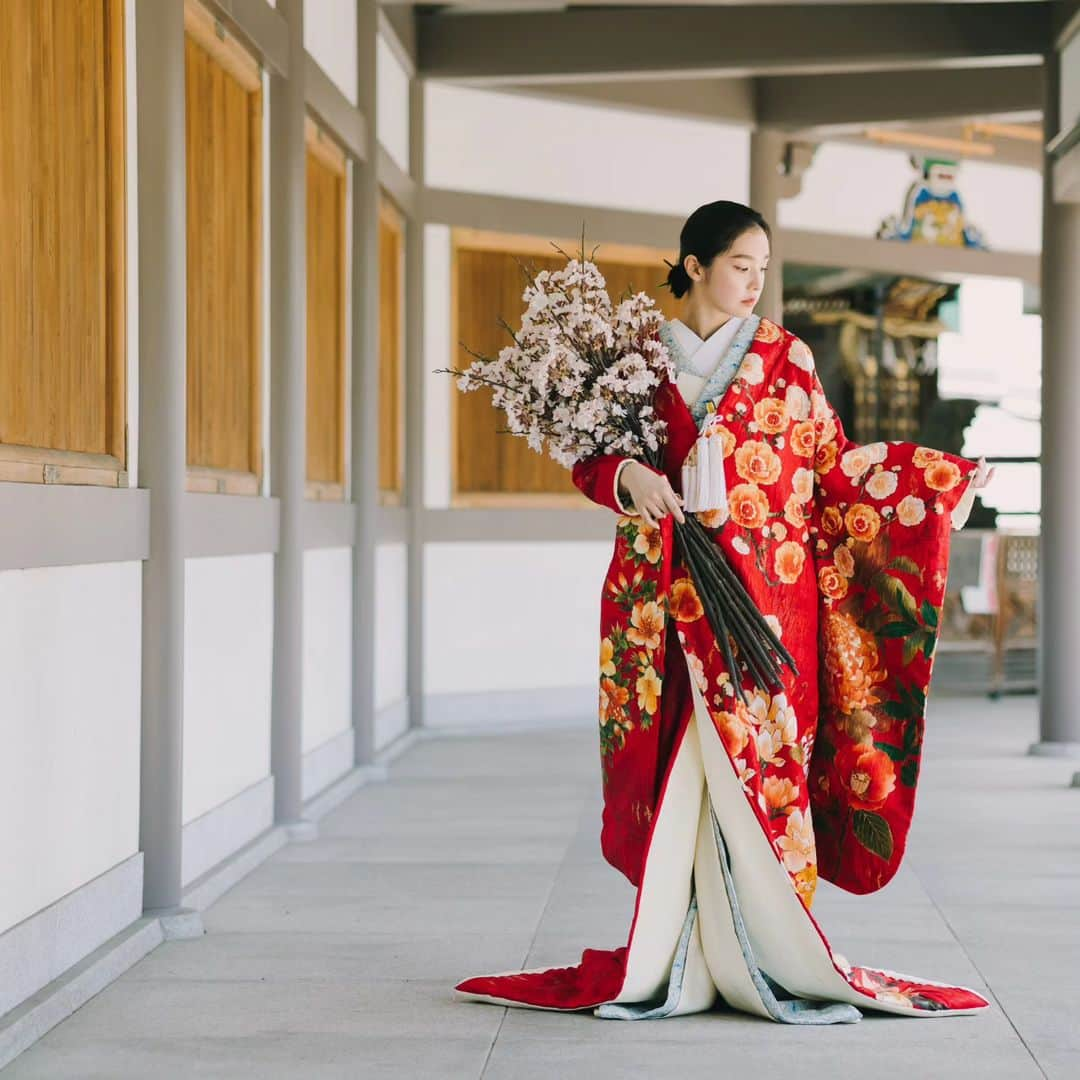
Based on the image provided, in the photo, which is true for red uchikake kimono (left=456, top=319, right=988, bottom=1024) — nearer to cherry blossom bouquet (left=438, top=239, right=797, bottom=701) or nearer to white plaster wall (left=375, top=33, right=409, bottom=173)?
cherry blossom bouquet (left=438, top=239, right=797, bottom=701)

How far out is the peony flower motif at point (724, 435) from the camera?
3.20 meters

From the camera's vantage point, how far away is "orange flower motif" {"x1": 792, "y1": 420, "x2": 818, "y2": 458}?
327 centimetres

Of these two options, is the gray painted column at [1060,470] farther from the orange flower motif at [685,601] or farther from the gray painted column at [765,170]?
the orange flower motif at [685,601]

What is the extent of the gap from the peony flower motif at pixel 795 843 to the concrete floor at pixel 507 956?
0.28m

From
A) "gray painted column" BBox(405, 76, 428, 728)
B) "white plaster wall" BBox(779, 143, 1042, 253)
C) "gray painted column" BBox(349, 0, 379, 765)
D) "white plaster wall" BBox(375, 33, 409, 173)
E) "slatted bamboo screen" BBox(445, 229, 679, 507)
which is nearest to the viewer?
"gray painted column" BBox(349, 0, 379, 765)

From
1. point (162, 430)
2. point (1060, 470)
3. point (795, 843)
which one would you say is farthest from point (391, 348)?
point (795, 843)

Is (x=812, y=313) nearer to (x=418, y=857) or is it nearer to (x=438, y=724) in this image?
(x=438, y=724)

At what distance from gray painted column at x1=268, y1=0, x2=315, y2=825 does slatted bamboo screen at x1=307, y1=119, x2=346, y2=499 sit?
1.89 feet

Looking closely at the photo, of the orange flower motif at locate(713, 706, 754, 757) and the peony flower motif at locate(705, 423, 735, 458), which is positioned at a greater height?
the peony flower motif at locate(705, 423, 735, 458)

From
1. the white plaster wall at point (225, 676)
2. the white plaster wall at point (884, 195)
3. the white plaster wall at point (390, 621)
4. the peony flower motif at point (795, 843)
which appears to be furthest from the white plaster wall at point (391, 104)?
the peony flower motif at point (795, 843)

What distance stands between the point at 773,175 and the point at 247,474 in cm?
434

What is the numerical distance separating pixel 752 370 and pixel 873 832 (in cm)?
86

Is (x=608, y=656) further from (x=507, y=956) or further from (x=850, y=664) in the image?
(x=507, y=956)

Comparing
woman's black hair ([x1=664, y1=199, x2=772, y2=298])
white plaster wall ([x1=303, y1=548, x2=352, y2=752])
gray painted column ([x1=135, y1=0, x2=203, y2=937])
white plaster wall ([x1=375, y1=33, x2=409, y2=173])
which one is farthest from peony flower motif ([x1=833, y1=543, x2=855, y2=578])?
white plaster wall ([x1=375, y1=33, x2=409, y2=173])
